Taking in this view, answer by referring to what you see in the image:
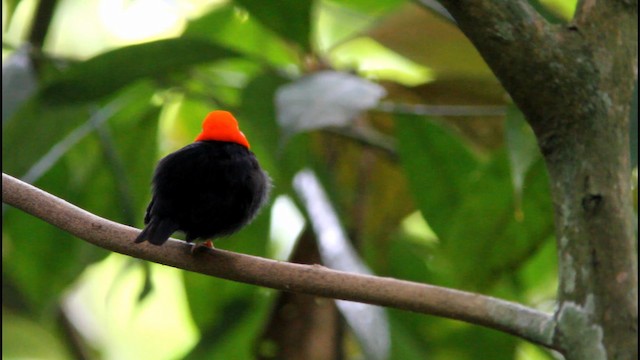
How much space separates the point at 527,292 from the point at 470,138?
53 cm

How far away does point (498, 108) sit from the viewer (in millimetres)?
2842

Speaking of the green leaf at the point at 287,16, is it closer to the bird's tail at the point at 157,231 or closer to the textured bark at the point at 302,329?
the textured bark at the point at 302,329

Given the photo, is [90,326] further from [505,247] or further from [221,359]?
[505,247]

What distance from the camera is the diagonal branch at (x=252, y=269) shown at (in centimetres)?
150

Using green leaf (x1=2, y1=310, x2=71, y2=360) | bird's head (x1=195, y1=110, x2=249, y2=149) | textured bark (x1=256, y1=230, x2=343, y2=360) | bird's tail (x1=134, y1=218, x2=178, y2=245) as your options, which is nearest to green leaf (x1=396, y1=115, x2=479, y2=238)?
textured bark (x1=256, y1=230, x2=343, y2=360)

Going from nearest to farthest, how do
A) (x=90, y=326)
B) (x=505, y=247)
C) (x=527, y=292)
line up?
1. (x=505, y=247)
2. (x=527, y=292)
3. (x=90, y=326)

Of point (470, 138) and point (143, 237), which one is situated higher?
point (143, 237)

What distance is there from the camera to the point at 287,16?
2.60 metres

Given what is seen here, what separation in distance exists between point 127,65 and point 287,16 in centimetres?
47

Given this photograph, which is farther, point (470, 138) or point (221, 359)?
point (470, 138)

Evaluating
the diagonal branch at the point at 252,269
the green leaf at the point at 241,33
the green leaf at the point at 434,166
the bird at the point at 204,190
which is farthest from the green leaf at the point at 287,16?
the diagonal branch at the point at 252,269

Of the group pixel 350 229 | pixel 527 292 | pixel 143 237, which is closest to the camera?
pixel 143 237

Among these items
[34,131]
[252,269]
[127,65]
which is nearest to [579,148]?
[252,269]

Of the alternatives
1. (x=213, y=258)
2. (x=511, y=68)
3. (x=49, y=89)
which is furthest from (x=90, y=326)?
(x=511, y=68)
